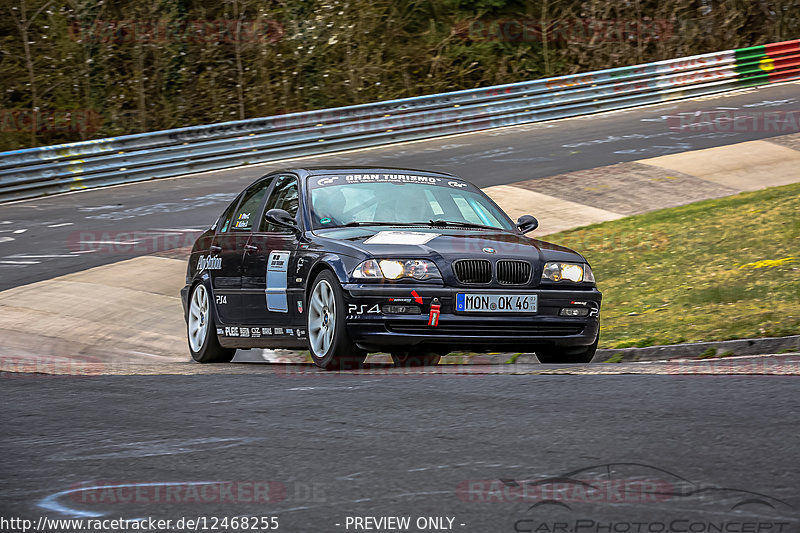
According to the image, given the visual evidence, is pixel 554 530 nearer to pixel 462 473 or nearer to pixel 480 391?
pixel 462 473

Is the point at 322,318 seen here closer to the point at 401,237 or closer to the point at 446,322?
the point at 401,237

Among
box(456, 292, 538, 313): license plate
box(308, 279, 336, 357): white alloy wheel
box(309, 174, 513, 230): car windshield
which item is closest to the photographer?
box(456, 292, 538, 313): license plate

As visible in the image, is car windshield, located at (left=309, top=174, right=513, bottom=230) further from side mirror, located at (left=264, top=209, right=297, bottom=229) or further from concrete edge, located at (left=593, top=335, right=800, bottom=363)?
concrete edge, located at (left=593, top=335, right=800, bottom=363)

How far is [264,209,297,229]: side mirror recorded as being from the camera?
27.9 ft

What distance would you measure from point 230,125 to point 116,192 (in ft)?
9.95

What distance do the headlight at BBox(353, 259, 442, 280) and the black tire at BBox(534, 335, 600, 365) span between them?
1.17 meters

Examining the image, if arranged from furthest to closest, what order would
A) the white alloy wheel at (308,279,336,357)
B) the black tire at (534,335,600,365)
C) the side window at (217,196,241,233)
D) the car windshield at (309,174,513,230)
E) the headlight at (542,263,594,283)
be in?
the side window at (217,196,241,233) → the car windshield at (309,174,513,230) → the black tire at (534,335,600,365) → the headlight at (542,263,594,283) → the white alloy wheel at (308,279,336,357)

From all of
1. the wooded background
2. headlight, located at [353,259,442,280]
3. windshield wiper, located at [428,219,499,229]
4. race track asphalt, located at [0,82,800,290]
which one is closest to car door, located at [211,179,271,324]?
windshield wiper, located at [428,219,499,229]

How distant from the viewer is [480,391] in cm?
627

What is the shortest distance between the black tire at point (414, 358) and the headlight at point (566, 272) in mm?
961

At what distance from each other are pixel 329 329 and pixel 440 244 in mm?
942

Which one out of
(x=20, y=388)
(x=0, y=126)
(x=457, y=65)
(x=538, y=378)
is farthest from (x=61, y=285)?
(x=457, y=65)

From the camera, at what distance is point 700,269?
485 inches

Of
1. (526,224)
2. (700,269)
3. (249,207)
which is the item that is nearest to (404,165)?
(700,269)
